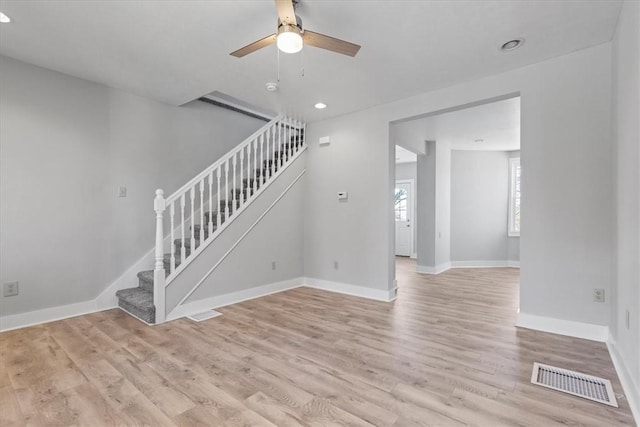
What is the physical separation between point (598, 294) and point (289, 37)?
335 centimetres

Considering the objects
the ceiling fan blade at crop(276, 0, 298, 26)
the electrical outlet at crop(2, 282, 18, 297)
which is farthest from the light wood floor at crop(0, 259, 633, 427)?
the ceiling fan blade at crop(276, 0, 298, 26)

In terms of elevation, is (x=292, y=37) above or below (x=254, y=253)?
above

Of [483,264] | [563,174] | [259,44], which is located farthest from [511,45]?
[483,264]

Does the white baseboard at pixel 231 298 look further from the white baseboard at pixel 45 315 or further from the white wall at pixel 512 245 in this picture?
the white wall at pixel 512 245

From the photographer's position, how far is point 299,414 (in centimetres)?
181

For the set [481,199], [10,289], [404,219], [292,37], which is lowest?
[10,289]

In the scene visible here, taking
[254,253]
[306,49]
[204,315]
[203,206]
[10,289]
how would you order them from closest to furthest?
1. [306,49]
2. [10,289]
3. [204,315]
4. [254,253]
5. [203,206]

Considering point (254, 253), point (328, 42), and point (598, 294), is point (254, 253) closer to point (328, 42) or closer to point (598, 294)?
point (328, 42)

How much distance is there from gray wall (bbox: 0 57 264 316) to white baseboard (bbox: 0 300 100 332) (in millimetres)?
61

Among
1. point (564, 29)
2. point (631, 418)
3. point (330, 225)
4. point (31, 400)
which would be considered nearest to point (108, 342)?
point (31, 400)

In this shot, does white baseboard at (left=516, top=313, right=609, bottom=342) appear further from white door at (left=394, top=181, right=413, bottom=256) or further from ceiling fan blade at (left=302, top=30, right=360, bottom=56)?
white door at (left=394, top=181, right=413, bottom=256)

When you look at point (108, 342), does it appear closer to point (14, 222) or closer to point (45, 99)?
point (14, 222)

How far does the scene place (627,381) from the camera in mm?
2012

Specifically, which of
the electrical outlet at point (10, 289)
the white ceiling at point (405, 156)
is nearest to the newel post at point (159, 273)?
the electrical outlet at point (10, 289)
